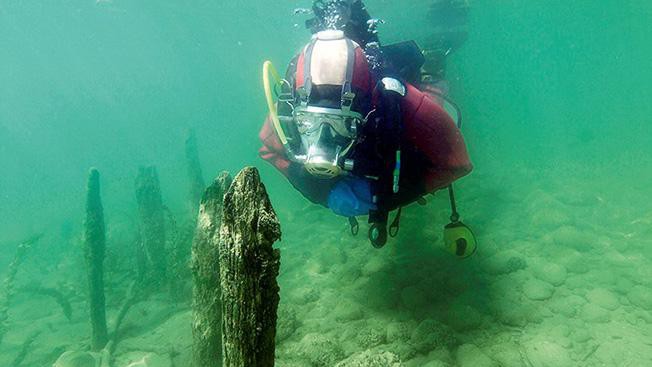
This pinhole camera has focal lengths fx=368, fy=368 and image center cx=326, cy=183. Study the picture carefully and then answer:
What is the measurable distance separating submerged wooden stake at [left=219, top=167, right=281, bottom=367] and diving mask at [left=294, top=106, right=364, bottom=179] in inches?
76.4

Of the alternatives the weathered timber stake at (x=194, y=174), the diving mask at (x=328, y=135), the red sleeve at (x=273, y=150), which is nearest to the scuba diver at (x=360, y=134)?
the diving mask at (x=328, y=135)

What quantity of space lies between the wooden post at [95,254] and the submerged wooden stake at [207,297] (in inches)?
134

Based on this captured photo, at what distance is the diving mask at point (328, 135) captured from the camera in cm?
354

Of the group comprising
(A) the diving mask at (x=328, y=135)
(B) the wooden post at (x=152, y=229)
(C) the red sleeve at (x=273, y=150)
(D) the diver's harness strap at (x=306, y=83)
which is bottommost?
(B) the wooden post at (x=152, y=229)

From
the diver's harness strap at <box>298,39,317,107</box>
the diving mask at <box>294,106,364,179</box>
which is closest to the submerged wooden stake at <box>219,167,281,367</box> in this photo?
the diving mask at <box>294,106,364,179</box>

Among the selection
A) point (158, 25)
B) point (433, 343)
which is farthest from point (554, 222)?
point (158, 25)

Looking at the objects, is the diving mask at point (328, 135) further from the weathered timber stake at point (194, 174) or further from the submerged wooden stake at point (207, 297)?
the weathered timber stake at point (194, 174)

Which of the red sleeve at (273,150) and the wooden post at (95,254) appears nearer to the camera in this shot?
the red sleeve at (273,150)

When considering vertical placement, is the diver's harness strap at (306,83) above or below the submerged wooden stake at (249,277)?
above

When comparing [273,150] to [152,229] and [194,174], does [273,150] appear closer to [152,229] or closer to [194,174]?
[152,229]

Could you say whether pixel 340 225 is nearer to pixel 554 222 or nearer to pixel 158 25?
pixel 554 222

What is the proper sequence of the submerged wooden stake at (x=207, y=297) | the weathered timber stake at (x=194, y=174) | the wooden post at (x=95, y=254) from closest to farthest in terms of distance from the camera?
the submerged wooden stake at (x=207, y=297) < the wooden post at (x=95, y=254) < the weathered timber stake at (x=194, y=174)

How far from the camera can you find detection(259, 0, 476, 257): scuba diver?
11.8 ft

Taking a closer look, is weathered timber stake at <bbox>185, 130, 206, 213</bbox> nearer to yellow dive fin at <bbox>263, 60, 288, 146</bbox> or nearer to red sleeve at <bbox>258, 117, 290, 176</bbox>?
red sleeve at <bbox>258, 117, 290, 176</bbox>
